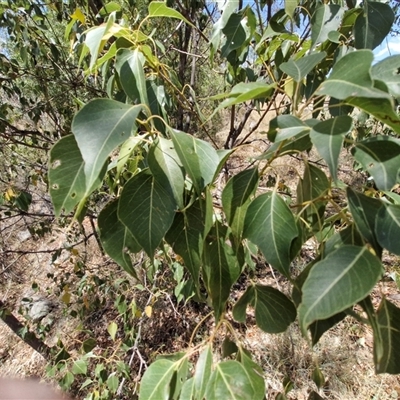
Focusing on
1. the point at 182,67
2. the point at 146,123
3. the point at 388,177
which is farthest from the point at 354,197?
the point at 182,67

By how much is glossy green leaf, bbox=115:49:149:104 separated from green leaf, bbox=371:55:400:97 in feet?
1.07

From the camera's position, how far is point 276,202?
1.65ft

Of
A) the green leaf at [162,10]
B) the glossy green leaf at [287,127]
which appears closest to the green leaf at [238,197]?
the glossy green leaf at [287,127]

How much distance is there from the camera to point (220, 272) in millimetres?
519

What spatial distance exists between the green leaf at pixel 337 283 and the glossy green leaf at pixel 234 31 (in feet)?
1.87

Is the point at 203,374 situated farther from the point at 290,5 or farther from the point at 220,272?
the point at 290,5

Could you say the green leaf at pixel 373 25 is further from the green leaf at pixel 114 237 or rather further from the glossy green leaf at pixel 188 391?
the glossy green leaf at pixel 188 391

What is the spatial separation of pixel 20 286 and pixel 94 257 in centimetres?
69

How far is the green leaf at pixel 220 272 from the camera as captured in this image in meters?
0.51

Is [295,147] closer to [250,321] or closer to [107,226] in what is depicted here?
[107,226]

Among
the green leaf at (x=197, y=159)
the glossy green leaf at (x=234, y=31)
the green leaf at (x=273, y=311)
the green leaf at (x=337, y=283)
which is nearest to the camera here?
the green leaf at (x=337, y=283)

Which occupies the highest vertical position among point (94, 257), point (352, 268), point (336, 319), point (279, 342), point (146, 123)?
point (146, 123)

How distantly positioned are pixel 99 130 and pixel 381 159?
34 centimetres

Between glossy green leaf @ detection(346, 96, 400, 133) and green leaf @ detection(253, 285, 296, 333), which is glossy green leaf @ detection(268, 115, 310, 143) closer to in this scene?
glossy green leaf @ detection(346, 96, 400, 133)
